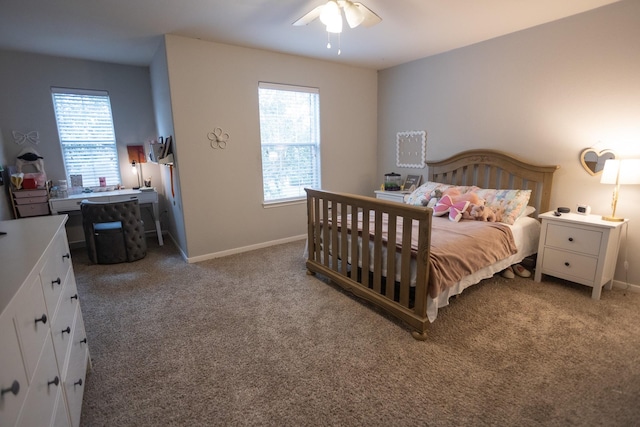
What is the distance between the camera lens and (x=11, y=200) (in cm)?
362

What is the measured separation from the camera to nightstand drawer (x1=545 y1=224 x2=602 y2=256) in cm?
254

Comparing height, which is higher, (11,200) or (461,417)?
(11,200)

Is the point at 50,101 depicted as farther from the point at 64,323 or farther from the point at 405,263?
the point at 405,263

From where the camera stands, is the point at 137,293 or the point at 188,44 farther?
the point at 188,44

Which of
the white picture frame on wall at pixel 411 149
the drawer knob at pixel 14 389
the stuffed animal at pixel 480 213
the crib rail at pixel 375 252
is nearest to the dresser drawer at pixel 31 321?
the drawer knob at pixel 14 389

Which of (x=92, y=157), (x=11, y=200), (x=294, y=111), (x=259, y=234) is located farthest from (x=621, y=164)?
(x=11, y=200)

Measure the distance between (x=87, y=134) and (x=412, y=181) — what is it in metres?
4.44

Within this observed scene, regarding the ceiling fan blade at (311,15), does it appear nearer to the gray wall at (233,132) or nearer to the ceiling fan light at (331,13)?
the ceiling fan light at (331,13)

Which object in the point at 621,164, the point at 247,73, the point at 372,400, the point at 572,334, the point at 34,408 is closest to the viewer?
the point at 34,408

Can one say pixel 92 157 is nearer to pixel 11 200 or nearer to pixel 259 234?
pixel 11 200

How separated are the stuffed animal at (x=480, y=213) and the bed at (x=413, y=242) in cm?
10

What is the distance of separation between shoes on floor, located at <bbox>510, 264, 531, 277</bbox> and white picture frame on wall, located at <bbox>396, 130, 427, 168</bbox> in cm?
175

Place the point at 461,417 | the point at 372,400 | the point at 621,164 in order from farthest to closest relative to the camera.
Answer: the point at 621,164 → the point at 372,400 → the point at 461,417

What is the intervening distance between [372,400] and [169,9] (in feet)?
10.3
